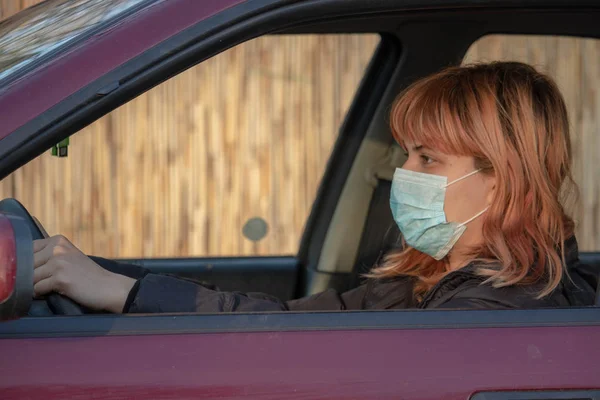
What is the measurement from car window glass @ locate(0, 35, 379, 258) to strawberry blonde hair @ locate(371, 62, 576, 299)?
482 centimetres

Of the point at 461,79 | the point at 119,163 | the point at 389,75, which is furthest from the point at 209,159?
the point at 461,79

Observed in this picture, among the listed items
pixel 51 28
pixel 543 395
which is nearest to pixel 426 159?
pixel 543 395

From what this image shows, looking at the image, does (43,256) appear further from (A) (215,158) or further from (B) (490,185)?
(A) (215,158)

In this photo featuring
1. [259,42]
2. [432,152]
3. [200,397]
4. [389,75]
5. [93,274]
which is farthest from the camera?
[259,42]

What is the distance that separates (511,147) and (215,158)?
5157 mm

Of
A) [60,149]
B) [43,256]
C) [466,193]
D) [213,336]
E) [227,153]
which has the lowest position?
[213,336]

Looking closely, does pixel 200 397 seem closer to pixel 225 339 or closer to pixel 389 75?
pixel 225 339

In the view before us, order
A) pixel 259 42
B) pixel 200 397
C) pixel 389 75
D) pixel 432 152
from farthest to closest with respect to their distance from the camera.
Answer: pixel 259 42 → pixel 389 75 → pixel 432 152 → pixel 200 397

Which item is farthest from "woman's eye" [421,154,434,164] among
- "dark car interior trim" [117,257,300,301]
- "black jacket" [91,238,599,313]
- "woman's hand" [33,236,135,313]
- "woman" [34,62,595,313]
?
"dark car interior trim" [117,257,300,301]

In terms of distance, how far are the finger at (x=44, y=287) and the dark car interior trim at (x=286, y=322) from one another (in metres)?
0.27

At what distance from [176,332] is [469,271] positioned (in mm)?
668

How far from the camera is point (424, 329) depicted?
5.32 ft

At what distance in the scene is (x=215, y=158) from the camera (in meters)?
7.13

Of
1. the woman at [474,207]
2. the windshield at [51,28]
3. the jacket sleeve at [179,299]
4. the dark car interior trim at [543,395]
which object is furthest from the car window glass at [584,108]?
the dark car interior trim at [543,395]
